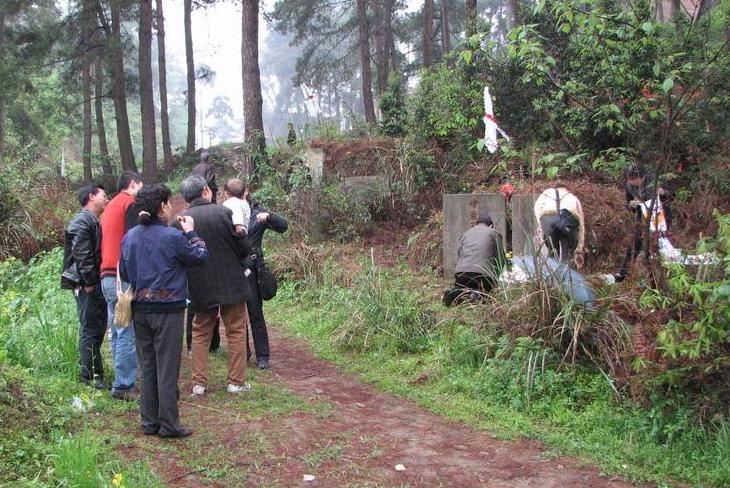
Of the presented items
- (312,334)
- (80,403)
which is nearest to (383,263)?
(312,334)

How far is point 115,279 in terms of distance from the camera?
5742 millimetres

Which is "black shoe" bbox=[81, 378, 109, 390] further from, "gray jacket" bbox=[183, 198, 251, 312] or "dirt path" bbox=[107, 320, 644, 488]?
"gray jacket" bbox=[183, 198, 251, 312]

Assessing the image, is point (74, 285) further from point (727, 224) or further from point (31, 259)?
point (31, 259)

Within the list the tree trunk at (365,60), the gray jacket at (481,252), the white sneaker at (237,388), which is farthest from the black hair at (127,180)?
the tree trunk at (365,60)

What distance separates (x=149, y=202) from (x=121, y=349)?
145 centimetres

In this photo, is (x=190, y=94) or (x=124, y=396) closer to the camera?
(x=124, y=396)

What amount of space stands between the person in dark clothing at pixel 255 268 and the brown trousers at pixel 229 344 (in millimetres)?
612

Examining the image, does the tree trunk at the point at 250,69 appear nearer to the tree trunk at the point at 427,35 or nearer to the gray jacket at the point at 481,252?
the gray jacket at the point at 481,252

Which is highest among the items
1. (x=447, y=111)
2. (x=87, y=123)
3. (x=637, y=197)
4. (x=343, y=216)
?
(x=87, y=123)

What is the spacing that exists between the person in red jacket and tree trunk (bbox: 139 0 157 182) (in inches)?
656

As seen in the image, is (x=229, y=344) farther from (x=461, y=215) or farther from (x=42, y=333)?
(x=461, y=215)

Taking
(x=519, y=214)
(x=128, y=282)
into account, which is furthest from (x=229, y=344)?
(x=519, y=214)

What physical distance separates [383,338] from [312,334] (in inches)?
52.8

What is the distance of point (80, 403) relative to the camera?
5.12 meters
